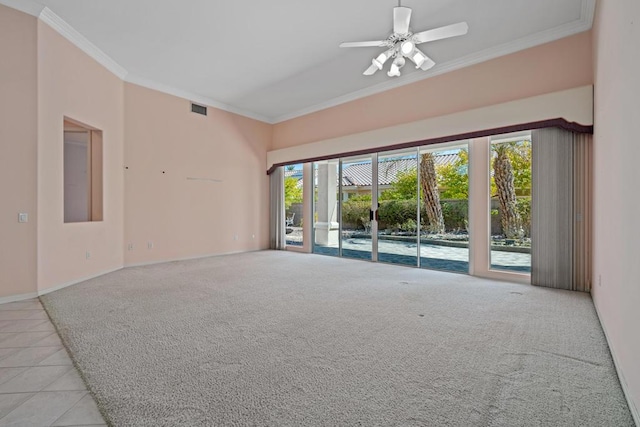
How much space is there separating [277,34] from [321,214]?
4654mm

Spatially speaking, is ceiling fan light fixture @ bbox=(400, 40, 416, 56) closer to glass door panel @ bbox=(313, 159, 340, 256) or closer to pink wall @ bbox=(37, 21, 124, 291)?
glass door panel @ bbox=(313, 159, 340, 256)

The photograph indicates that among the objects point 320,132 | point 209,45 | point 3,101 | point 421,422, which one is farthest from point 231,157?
point 421,422

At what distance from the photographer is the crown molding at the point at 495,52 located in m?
4.05

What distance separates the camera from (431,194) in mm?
5934

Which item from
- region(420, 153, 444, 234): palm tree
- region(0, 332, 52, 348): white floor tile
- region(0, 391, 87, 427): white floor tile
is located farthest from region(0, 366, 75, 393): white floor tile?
region(420, 153, 444, 234): palm tree

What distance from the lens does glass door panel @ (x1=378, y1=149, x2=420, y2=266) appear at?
6168mm

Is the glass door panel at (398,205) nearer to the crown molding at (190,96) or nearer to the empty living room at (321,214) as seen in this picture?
the empty living room at (321,214)

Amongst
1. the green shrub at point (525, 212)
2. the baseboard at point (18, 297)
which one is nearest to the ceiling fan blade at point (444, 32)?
the green shrub at point (525, 212)

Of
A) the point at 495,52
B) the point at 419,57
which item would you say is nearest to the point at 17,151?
the point at 419,57

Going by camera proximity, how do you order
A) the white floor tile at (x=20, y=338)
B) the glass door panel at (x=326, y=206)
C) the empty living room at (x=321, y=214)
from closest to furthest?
the empty living room at (x=321, y=214)
the white floor tile at (x=20, y=338)
the glass door panel at (x=326, y=206)

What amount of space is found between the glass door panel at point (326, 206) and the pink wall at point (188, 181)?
4.82ft

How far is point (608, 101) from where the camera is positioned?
2.80m

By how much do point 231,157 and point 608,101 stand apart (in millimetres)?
6887

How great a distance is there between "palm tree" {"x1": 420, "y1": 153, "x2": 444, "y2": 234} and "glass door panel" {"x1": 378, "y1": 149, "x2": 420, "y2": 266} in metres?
0.16
